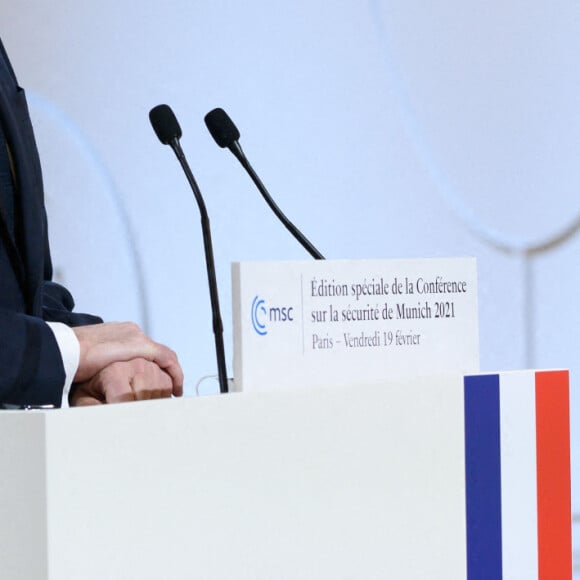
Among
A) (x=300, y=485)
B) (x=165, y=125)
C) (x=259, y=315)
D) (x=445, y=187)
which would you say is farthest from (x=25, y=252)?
(x=445, y=187)

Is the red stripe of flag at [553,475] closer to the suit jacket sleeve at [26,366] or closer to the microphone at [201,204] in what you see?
the microphone at [201,204]

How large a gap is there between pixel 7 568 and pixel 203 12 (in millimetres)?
2511

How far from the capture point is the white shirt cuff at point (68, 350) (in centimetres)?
130

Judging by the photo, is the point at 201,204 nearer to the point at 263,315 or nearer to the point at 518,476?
the point at 263,315

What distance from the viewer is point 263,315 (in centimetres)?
120

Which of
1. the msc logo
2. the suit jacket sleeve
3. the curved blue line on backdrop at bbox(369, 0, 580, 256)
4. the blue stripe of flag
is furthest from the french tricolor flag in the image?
the curved blue line on backdrop at bbox(369, 0, 580, 256)

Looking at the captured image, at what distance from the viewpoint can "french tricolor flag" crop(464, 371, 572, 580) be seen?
1.31 metres

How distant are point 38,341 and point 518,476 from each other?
57 centimetres

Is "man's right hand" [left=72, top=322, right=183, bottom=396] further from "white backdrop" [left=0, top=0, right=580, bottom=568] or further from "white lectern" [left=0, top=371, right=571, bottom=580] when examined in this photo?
"white backdrop" [left=0, top=0, right=580, bottom=568]

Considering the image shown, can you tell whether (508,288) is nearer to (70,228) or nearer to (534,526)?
(70,228)

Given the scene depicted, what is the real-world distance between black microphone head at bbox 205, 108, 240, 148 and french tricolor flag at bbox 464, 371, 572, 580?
60 centimetres

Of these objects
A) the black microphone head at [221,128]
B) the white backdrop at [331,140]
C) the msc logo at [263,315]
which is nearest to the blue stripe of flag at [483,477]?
the msc logo at [263,315]

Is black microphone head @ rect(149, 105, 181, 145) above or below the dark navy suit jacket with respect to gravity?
above

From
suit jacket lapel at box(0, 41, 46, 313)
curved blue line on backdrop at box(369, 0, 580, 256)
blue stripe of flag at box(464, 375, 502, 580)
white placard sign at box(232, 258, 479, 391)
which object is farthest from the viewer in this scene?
curved blue line on backdrop at box(369, 0, 580, 256)
